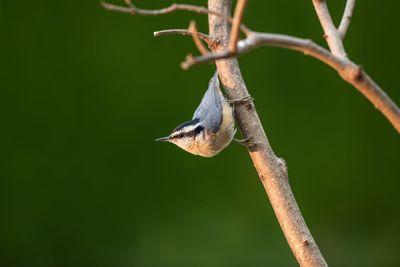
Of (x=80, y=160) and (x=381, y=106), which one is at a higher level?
(x=80, y=160)

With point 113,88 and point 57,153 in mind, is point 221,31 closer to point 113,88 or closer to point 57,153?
point 113,88

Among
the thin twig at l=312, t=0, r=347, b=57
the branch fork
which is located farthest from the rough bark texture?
the thin twig at l=312, t=0, r=347, b=57

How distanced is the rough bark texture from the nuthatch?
477 millimetres

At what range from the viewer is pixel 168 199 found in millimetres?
3783

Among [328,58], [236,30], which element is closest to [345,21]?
[328,58]

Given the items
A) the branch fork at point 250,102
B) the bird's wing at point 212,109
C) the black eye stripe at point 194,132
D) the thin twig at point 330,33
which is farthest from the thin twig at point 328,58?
the black eye stripe at point 194,132

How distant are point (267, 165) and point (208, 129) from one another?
699 mm

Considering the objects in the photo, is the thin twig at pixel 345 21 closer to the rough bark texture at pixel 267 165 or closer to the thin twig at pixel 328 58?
the thin twig at pixel 328 58

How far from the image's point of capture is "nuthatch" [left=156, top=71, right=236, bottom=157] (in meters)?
2.32

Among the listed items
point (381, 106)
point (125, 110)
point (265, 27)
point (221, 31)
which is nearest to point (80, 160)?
point (125, 110)

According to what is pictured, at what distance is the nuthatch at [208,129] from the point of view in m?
2.32

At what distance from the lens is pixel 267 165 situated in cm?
171

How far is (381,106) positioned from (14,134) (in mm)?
3022

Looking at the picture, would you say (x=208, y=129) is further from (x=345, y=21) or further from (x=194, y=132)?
(x=345, y=21)
